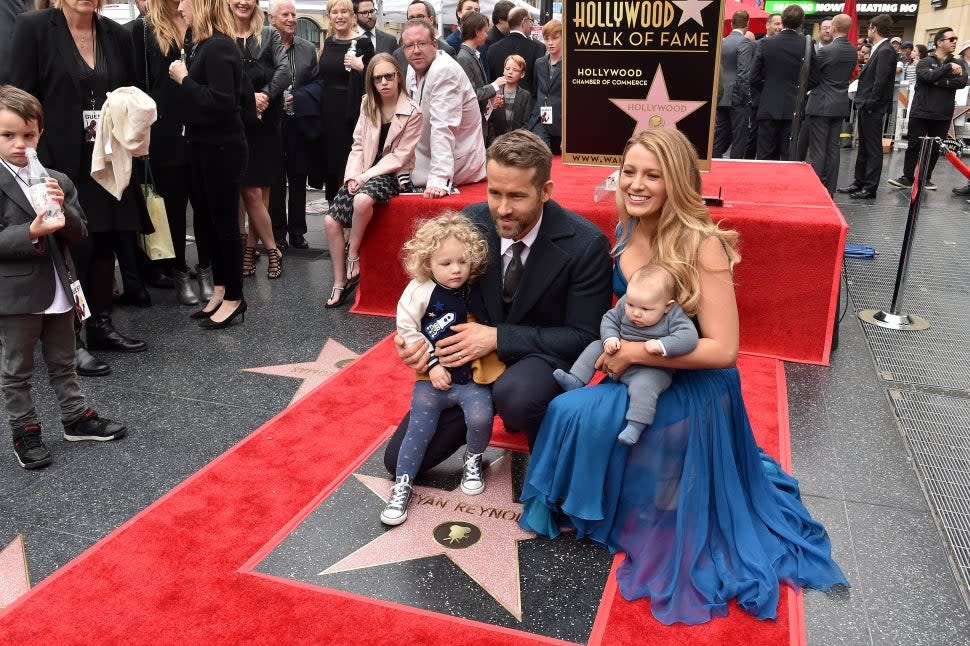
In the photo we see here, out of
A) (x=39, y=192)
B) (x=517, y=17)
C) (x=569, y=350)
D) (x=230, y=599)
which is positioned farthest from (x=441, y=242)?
(x=517, y=17)

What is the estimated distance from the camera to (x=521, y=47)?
8.08 metres

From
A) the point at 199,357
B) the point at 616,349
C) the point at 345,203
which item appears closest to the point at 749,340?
the point at 616,349

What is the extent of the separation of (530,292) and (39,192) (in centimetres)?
196

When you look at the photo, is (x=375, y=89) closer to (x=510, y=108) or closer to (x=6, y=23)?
(x=6, y=23)

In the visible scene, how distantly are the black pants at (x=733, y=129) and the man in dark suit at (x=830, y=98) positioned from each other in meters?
1.83

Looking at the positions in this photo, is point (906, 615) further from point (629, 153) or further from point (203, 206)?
point (203, 206)

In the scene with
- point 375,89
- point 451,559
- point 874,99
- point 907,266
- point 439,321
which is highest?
point 375,89

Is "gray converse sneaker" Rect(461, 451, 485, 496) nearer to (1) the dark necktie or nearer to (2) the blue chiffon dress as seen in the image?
(2) the blue chiffon dress

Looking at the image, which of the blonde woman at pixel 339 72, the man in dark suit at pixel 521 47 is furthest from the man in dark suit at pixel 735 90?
the blonde woman at pixel 339 72

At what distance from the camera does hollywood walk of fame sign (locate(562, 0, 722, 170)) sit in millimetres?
4699

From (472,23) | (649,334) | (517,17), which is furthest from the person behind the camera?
(517,17)

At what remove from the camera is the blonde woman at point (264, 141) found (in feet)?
19.1

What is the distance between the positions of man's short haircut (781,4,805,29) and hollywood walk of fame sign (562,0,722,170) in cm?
439

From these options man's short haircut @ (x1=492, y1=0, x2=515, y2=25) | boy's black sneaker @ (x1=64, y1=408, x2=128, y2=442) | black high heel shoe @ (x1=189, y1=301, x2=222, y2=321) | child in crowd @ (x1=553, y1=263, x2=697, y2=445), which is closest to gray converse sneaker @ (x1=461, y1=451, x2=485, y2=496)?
child in crowd @ (x1=553, y1=263, x2=697, y2=445)
